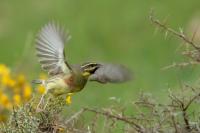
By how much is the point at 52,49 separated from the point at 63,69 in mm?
122

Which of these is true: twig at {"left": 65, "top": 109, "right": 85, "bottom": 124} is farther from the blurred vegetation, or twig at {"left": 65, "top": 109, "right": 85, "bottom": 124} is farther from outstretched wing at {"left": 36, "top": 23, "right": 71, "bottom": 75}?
the blurred vegetation

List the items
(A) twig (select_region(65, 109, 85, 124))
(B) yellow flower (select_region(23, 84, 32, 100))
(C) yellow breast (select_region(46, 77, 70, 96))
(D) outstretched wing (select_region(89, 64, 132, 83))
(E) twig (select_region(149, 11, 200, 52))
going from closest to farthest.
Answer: (A) twig (select_region(65, 109, 85, 124)) < (E) twig (select_region(149, 11, 200, 52)) < (D) outstretched wing (select_region(89, 64, 132, 83)) < (C) yellow breast (select_region(46, 77, 70, 96)) < (B) yellow flower (select_region(23, 84, 32, 100))

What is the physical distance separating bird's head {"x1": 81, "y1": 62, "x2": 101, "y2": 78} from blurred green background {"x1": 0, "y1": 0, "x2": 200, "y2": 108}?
4.11 m

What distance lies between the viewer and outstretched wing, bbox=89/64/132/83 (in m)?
5.02

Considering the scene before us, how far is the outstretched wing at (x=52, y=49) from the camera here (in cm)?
527

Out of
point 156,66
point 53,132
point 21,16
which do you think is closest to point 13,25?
point 21,16

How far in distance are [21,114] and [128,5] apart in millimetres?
7719

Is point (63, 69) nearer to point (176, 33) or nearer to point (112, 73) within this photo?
point (112, 73)

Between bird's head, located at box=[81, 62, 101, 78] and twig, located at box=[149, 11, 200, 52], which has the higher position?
bird's head, located at box=[81, 62, 101, 78]

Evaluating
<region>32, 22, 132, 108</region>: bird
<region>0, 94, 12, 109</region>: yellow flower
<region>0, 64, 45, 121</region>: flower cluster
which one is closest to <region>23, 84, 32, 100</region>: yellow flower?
<region>0, 64, 45, 121</region>: flower cluster

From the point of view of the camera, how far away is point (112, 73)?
5.05 m

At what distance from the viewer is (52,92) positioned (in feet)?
17.0

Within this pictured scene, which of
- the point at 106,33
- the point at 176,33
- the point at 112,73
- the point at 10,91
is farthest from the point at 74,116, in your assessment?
the point at 106,33

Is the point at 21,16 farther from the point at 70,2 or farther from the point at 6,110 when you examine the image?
the point at 6,110
